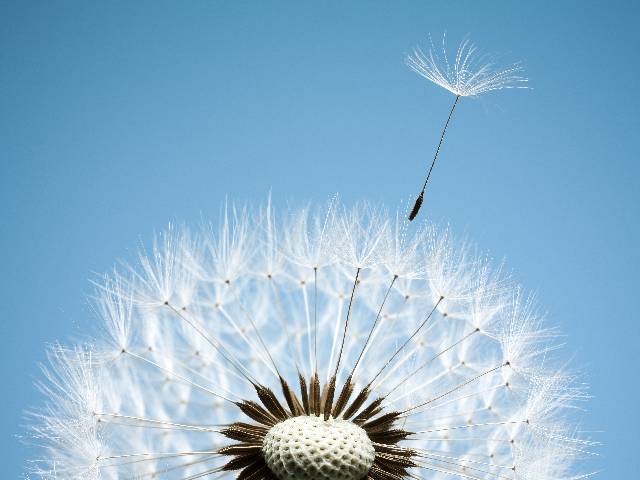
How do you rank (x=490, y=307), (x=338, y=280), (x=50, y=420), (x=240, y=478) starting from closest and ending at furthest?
(x=240, y=478)
(x=50, y=420)
(x=490, y=307)
(x=338, y=280)

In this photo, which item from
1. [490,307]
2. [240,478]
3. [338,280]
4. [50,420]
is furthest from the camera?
[338,280]

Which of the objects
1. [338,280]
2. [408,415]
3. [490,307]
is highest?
[338,280]

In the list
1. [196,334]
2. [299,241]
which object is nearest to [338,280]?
[299,241]

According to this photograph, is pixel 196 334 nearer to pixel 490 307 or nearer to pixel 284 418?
pixel 284 418

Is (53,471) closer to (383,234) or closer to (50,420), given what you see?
(50,420)

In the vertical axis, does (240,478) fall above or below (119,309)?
below

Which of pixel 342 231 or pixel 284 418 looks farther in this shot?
pixel 342 231
